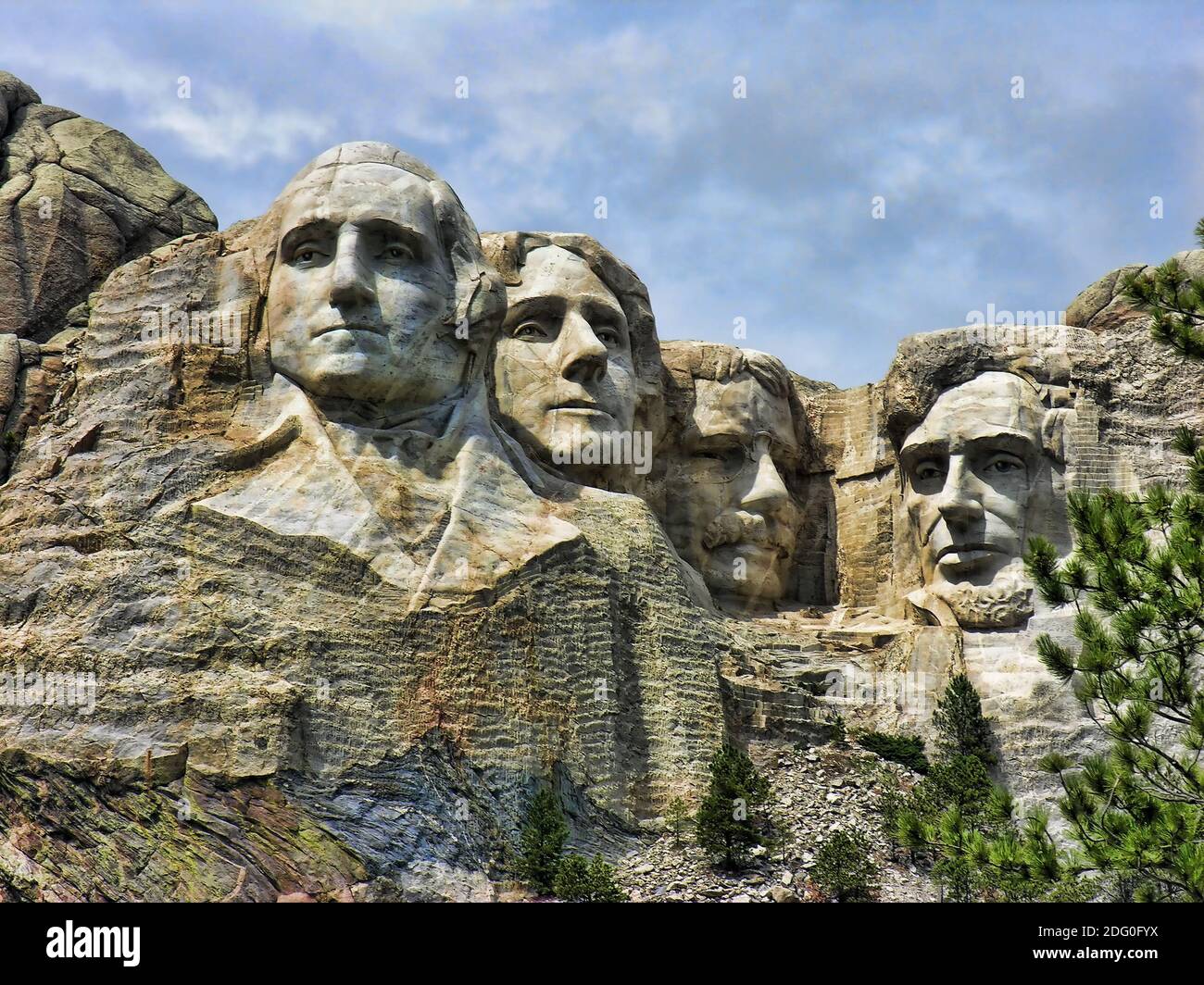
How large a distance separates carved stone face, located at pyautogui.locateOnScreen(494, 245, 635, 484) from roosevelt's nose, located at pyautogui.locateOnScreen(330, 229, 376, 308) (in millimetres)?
2202

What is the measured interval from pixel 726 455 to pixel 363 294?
5.06 metres

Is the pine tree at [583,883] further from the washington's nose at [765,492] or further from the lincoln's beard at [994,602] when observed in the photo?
the washington's nose at [765,492]

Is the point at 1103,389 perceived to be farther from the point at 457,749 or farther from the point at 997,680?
the point at 457,749

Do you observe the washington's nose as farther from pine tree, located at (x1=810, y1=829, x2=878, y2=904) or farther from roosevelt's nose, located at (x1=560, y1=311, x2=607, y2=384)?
pine tree, located at (x1=810, y1=829, x2=878, y2=904)

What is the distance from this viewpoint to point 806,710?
23797 millimetres

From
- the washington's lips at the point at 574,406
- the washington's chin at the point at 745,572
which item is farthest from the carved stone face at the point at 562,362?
the washington's chin at the point at 745,572

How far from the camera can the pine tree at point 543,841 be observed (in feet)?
66.5

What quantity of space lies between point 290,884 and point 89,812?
5.07ft

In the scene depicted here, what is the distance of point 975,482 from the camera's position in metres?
25.0

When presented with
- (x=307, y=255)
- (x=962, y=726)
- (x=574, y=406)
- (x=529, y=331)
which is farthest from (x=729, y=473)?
(x=307, y=255)

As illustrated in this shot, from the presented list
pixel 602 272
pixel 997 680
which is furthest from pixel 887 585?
pixel 602 272

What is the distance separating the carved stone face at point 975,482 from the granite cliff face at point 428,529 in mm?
35

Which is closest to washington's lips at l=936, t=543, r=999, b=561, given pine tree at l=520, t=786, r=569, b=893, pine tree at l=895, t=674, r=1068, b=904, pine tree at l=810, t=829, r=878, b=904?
pine tree at l=895, t=674, r=1068, b=904

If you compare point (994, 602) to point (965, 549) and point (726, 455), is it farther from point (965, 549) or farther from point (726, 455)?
point (726, 455)
